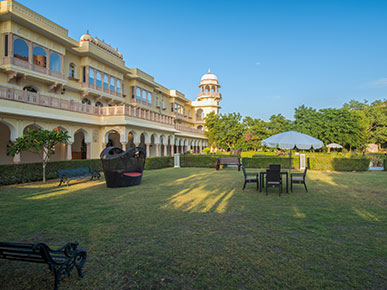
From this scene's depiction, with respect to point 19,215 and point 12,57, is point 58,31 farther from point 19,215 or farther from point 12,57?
point 19,215

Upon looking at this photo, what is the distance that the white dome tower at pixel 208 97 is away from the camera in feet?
160

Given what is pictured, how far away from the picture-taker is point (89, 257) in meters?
3.69

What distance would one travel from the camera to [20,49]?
16.7m

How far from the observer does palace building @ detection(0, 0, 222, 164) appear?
52.0 ft

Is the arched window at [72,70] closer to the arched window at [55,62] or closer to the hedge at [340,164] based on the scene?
the arched window at [55,62]

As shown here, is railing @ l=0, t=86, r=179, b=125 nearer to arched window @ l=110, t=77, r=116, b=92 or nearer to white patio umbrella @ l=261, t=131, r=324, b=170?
arched window @ l=110, t=77, r=116, b=92

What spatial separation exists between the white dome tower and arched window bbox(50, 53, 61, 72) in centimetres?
3079

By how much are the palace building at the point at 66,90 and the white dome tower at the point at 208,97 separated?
1701 cm

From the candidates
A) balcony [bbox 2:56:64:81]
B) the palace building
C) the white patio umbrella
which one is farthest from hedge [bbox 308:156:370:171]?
balcony [bbox 2:56:64:81]

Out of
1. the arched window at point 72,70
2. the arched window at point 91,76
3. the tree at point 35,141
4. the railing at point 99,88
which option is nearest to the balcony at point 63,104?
the railing at point 99,88

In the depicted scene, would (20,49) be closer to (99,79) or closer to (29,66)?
(29,66)

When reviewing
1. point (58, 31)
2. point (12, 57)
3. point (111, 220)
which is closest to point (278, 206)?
point (111, 220)

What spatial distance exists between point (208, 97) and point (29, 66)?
36.8 metres

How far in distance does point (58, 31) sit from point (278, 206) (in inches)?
821
